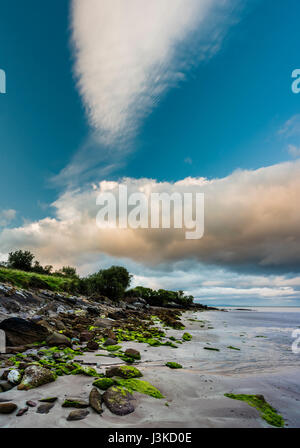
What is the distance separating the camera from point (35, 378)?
15.9 ft

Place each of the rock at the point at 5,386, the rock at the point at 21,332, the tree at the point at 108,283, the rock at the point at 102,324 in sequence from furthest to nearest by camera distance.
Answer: the tree at the point at 108,283 < the rock at the point at 102,324 < the rock at the point at 21,332 < the rock at the point at 5,386

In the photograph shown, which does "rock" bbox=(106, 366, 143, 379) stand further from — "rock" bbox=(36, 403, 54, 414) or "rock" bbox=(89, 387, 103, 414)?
"rock" bbox=(36, 403, 54, 414)

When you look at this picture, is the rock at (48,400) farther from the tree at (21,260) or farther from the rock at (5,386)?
the tree at (21,260)

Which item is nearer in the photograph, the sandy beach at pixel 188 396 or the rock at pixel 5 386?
the sandy beach at pixel 188 396

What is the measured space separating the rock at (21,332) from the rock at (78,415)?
5.94 metres

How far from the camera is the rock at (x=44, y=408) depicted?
3.72 metres

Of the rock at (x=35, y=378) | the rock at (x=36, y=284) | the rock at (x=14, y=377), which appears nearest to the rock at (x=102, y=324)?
the rock at (x=35, y=378)

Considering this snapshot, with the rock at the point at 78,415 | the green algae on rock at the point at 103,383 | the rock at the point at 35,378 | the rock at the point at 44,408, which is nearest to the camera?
the rock at the point at 78,415

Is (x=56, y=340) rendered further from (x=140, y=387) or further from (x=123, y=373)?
(x=140, y=387)

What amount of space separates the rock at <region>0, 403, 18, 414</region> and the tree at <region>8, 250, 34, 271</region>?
58.1 meters

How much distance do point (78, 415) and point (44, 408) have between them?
2.38 ft
